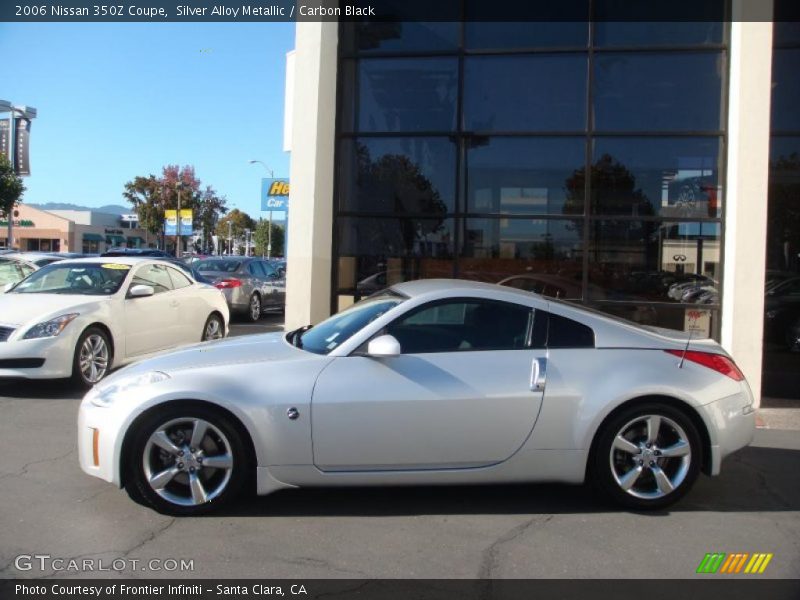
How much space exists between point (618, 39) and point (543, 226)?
8.28 feet

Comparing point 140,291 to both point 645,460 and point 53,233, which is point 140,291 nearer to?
point 645,460

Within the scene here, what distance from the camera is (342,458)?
176 inches

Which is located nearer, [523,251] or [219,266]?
[523,251]

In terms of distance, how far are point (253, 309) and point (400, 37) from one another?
26.9 ft

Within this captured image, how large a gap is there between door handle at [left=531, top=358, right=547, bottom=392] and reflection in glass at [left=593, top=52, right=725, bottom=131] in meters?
5.79

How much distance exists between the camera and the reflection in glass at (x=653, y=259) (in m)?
9.39

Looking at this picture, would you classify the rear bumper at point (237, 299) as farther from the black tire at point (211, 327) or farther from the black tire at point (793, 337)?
the black tire at point (793, 337)

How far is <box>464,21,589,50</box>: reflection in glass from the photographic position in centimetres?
971

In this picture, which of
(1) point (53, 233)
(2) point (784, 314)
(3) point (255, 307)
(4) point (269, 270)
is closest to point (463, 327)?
(2) point (784, 314)

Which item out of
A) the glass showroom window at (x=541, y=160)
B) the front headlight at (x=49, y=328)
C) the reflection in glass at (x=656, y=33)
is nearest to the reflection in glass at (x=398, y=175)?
the glass showroom window at (x=541, y=160)

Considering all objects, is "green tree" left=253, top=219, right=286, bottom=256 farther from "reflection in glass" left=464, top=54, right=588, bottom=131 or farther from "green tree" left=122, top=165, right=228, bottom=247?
"reflection in glass" left=464, top=54, right=588, bottom=131

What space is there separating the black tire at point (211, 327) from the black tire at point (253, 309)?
5.21 m

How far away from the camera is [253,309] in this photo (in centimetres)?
1669

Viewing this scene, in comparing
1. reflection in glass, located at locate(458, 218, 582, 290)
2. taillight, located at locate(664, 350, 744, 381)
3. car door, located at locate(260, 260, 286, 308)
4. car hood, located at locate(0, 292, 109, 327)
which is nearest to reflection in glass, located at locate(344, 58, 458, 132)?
reflection in glass, located at locate(458, 218, 582, 290)
